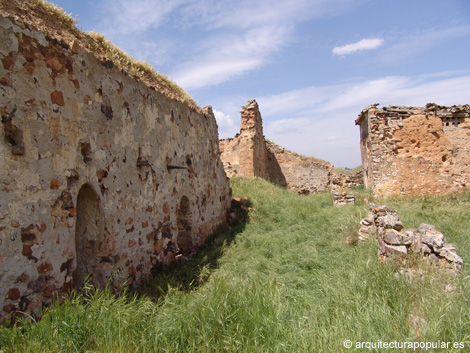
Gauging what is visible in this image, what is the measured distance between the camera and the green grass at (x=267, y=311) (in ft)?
8.95

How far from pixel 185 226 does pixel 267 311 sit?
3692 millimetres

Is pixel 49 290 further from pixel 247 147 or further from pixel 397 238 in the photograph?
pixel 247 147

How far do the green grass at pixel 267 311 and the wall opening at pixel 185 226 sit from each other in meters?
0.99

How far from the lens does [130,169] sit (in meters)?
4.77

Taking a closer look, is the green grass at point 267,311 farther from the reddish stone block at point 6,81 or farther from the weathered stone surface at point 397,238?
the reddish stone block at point 6,81

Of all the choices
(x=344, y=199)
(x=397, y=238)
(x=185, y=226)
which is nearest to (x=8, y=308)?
(x=185, y=226)

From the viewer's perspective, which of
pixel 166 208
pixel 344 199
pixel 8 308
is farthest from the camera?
pixel 344 199

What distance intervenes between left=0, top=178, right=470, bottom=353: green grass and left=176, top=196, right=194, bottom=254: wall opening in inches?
39.1

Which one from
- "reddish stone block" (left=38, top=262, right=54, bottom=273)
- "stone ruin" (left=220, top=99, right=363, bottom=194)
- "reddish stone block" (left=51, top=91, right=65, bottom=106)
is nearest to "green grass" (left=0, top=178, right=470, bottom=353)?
"reddish stone block" (left=38, top=262, right=54, bottom=273)

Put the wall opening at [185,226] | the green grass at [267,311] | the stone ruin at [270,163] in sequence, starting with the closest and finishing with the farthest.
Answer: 1. the green grass at [267,311]
2. the wall opening at [185,226]
3. the stone ruin at [270,163]

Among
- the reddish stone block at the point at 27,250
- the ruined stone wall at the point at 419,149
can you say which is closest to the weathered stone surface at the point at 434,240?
the reddish stone block at the point at 27,250

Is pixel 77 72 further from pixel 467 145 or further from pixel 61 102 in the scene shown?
pixel 467 145

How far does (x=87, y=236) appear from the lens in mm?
4074

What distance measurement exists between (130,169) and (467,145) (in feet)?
38.9
